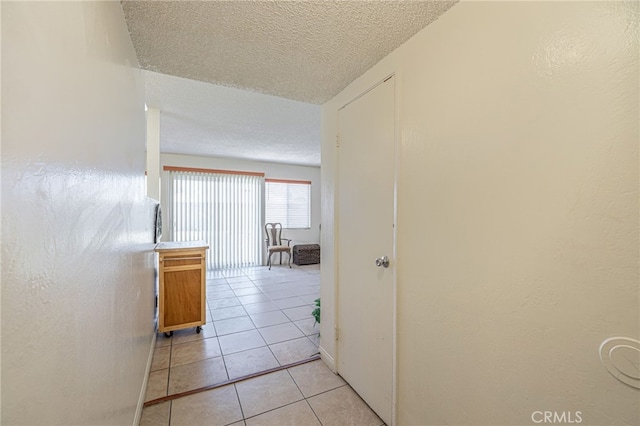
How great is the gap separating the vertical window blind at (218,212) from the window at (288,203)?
11.0 inches

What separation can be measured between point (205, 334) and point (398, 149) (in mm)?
2609

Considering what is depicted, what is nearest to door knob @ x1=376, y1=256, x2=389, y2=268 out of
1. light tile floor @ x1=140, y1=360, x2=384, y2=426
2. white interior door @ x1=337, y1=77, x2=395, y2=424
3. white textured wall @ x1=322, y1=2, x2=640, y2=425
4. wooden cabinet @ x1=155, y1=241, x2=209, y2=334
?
white interior door @ x1=337, y1=77, x2=395, y2=424

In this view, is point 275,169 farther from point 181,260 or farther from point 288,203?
point 181,260

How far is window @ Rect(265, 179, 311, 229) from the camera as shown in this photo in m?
6.20

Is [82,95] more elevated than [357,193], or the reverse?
[82,95]

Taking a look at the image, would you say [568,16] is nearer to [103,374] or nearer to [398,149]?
[398,149]

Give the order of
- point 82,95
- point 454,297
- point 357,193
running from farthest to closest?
point 357,193, point 454,297, point 82,95

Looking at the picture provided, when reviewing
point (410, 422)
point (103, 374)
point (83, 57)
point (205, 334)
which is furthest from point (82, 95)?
point (205, 334)

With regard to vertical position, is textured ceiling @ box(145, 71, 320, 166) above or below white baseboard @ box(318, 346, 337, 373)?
above

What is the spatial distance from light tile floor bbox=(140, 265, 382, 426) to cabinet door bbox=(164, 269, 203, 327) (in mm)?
209

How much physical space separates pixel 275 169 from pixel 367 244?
488 cm

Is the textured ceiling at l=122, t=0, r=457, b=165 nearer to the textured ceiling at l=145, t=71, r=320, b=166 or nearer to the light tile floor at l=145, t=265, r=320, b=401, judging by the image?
the textured ceiling at l=145, t=71, r=320, b=166

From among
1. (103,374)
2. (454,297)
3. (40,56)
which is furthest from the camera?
(454,297)

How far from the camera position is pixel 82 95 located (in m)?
0.73
